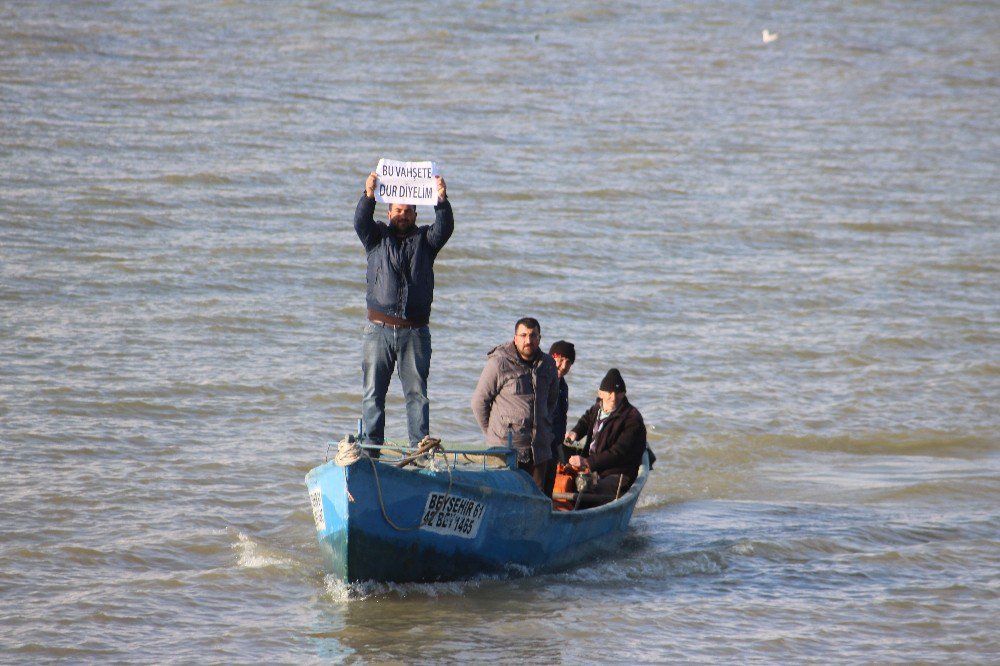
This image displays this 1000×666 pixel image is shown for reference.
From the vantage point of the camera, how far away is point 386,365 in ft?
29.6

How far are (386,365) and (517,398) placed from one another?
93 cm

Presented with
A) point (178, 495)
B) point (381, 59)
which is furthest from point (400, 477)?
point (381, 59)

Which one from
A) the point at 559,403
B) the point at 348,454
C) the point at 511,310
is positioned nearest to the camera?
the point at 348,454

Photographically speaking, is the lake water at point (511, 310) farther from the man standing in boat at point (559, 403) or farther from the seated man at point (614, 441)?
the man standing in boat at point (559, 403)

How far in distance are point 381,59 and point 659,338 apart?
15268 mm

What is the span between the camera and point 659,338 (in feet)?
55.7

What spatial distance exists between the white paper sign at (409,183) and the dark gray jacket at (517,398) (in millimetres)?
1225

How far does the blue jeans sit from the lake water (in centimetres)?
119

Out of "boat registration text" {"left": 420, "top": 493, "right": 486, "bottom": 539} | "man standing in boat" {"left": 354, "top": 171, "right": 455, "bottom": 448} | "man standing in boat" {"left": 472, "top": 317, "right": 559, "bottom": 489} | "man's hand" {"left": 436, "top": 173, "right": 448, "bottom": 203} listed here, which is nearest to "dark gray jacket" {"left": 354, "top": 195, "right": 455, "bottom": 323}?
"man standing in boat" {"left": 354, "top": 171, "right": 455, "bottom": 448}

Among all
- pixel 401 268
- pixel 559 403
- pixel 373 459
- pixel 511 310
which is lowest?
pixel 373 459

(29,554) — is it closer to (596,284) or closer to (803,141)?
(596,284)

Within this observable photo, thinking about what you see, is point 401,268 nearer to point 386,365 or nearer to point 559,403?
point 386,365

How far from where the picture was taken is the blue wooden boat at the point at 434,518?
841 centimetres

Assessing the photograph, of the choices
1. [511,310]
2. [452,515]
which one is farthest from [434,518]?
[511,310]
